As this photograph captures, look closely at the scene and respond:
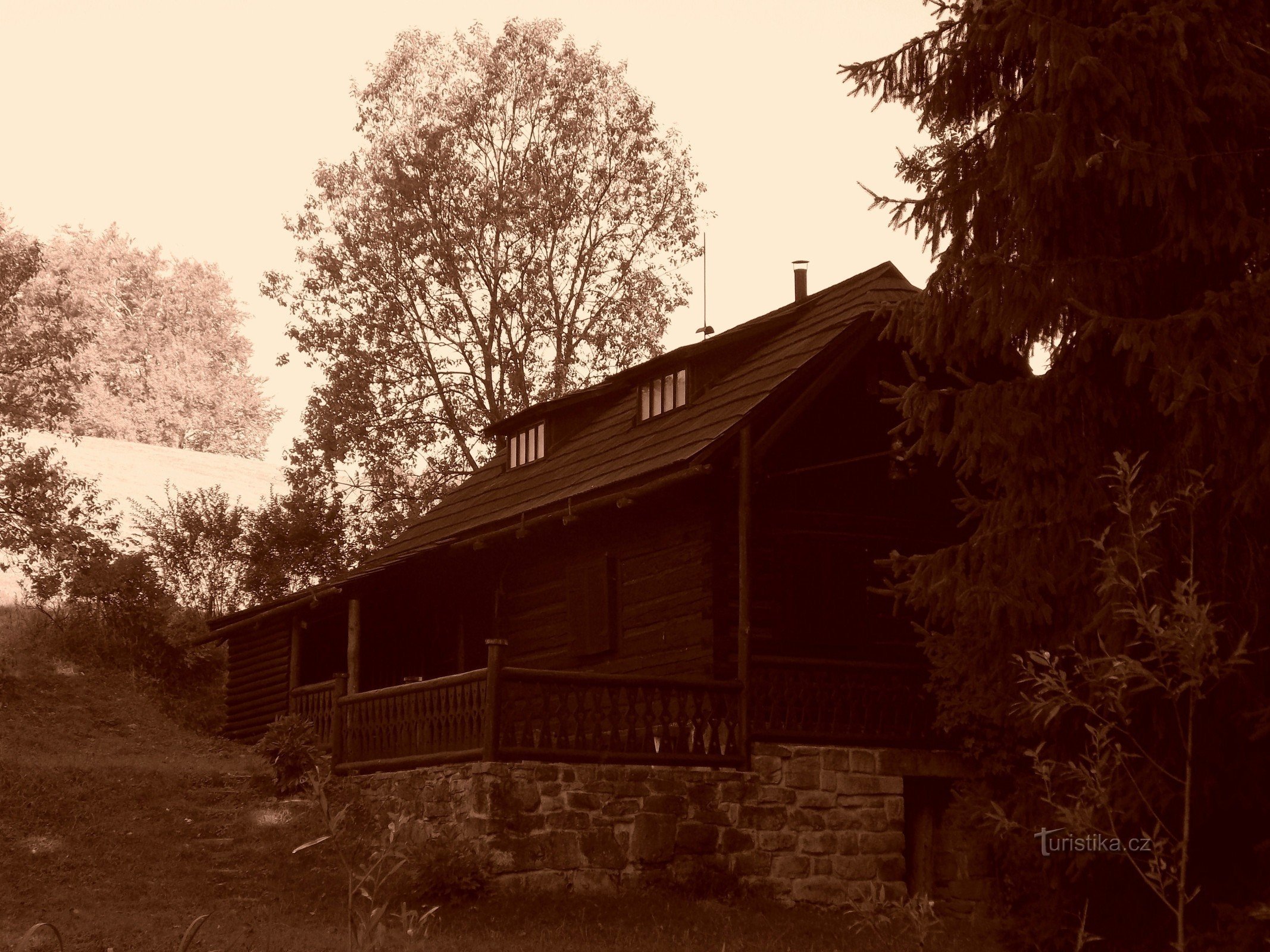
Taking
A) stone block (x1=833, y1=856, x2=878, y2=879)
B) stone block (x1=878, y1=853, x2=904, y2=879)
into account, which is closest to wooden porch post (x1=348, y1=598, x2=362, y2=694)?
stone block (x1=833, y1=856, x2=878, y2=879)

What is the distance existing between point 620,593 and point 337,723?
13.7ft

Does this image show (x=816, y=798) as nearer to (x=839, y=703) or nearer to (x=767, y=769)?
(x=767, y=769)

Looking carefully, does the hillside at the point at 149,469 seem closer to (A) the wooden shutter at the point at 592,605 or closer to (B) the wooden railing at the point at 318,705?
(B) the wooden railing at the point at 318,705

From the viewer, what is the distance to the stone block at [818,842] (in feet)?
55.3

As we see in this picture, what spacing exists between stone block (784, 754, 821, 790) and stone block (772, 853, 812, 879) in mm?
788

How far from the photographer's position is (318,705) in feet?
70.0

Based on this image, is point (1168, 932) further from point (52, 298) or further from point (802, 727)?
point (52, 298)

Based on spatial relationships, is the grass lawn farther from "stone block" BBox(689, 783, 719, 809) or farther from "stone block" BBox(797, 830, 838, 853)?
"stone block" BBox(689, 783, 719, 809)

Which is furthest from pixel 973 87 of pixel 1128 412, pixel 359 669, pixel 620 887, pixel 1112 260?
pixel 359 669

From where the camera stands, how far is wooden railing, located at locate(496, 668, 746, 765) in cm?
1587

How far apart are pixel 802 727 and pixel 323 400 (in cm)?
2035

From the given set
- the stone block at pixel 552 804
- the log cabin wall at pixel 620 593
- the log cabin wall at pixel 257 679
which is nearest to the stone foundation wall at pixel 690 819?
the stone block at pixel 552 804

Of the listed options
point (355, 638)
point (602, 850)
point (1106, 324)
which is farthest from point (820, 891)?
point (355, 638)

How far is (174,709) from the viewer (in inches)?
1167
